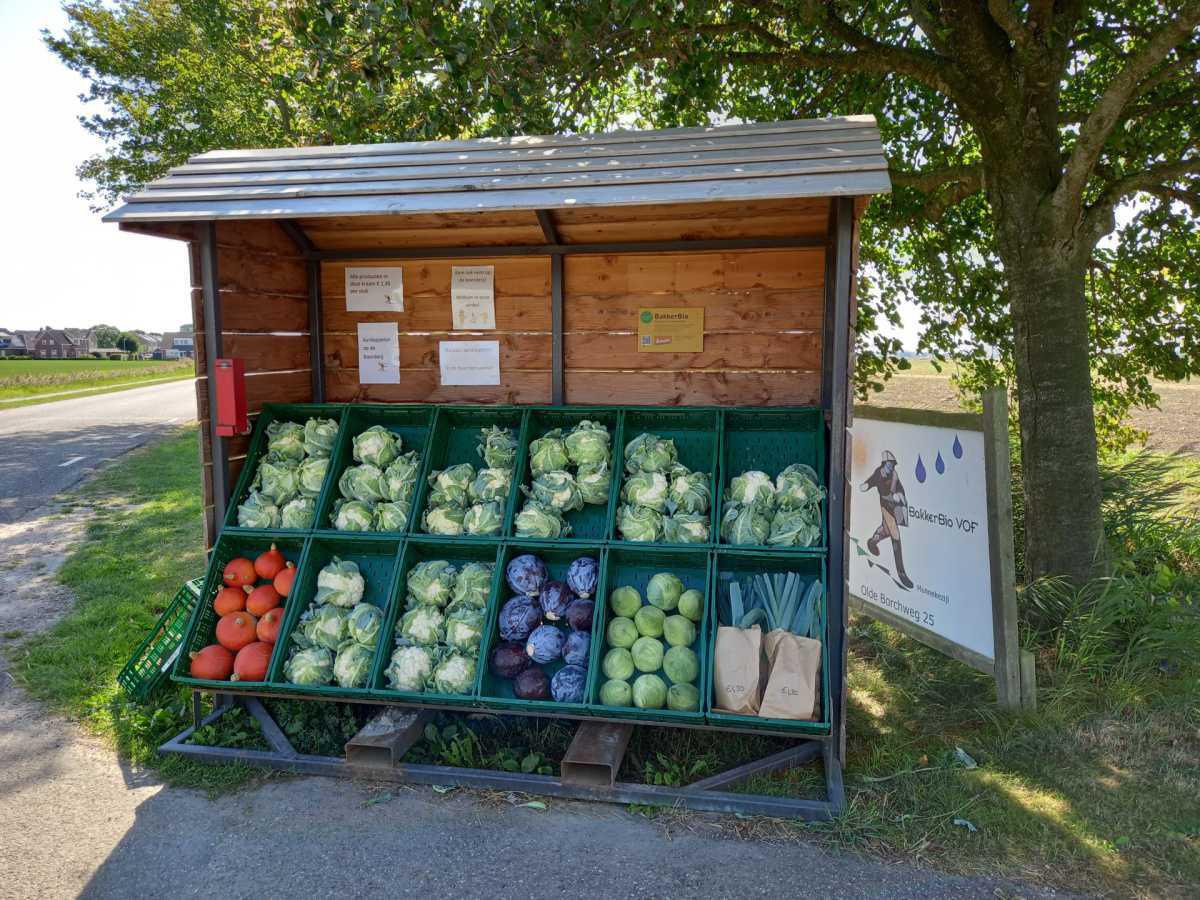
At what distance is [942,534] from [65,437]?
67.3 feet

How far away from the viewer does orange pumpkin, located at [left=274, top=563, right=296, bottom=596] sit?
4.75m

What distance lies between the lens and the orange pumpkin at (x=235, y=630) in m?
4.62

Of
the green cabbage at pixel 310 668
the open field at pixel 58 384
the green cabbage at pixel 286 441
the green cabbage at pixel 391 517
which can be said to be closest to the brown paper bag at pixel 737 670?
the green cabbage at pixel 391 517

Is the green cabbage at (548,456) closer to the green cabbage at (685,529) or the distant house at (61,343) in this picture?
the green cabbage at (685,529)

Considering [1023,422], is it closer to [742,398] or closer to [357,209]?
[742,398]

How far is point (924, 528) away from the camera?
500cm

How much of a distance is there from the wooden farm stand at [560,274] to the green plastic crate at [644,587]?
0.28m

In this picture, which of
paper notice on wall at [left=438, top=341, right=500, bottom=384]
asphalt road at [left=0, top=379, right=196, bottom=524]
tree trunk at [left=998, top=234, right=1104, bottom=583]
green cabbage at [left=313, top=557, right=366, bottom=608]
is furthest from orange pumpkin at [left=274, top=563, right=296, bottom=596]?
asphalt road at [left=0, top=379, right=196, bottom=524]

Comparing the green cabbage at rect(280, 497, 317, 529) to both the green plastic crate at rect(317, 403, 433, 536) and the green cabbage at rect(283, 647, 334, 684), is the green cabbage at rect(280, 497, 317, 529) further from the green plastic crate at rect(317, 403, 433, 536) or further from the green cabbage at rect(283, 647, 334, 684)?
the green cabbage at rect(283, 647, 334, 684)

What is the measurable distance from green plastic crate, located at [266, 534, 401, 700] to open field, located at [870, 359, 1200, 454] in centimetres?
660

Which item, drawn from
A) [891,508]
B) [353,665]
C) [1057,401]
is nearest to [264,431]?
[353,665]

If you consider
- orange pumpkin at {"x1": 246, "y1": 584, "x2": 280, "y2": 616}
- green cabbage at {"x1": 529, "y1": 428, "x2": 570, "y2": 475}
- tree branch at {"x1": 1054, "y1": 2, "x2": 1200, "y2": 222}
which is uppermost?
tree branch at {"x1": 1054, "y1": 2, "x2": 1200, "y2": 222}

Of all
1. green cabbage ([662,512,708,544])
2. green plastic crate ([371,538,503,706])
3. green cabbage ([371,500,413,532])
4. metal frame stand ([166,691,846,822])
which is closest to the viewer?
metal frame stand ([166,691,846,822])

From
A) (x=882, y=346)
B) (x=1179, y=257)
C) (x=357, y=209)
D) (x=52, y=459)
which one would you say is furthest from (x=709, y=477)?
(x=52, y=459)
